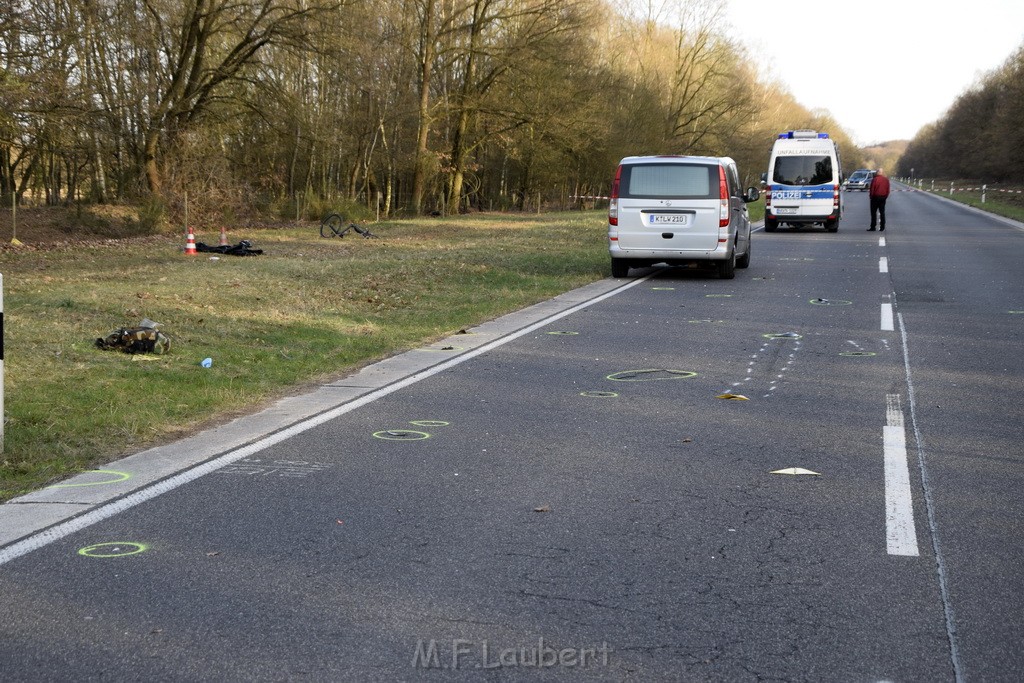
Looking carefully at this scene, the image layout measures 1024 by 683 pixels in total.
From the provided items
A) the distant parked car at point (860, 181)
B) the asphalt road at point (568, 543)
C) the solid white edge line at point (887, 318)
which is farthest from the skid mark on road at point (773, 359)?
the distant parked car at point (860, 181)

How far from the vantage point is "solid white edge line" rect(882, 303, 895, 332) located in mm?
12727

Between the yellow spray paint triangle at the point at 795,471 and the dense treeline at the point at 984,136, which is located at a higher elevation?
the dense treeline at the point at 984,136

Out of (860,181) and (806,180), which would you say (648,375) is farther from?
(860,181)

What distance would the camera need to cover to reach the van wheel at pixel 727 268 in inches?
729

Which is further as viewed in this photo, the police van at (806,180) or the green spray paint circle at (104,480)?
the police van at (806,180)

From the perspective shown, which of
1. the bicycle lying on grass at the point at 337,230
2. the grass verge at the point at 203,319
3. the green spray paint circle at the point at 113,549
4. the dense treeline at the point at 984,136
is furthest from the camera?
the dense treeline at the point at 984,136

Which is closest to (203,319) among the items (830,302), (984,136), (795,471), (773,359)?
(773,359)

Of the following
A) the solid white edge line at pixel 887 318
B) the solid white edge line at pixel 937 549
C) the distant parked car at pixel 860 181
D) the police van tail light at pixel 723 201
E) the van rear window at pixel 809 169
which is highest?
the distant parked car at pixel 860 181

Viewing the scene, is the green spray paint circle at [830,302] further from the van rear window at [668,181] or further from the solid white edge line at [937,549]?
the solid white edge line at [937,549]

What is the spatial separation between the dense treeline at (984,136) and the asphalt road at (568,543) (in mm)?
77452

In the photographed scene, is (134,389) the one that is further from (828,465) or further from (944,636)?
(944,636)

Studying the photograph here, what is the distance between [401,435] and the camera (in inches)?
283

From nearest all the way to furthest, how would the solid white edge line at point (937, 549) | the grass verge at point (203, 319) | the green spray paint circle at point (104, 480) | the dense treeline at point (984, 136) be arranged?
the solid white edge line at point (937, 549), the green spray paint circle at point (104, 480), the grass verge at point (203, 319), the dense treeline at point (984, 136)

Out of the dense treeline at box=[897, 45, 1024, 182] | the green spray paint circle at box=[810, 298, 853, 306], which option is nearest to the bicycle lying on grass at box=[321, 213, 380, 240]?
the green spray paint circle at box=[810, 298, 853, 306]
